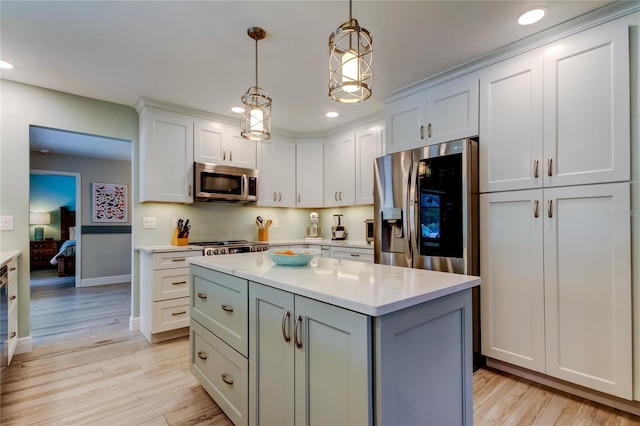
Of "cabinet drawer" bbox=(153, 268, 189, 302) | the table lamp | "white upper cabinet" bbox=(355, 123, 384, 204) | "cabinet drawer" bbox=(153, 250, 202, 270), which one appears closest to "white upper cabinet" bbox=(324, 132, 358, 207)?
"white upper cabinet" bbox=(355, 123, 384, 204)

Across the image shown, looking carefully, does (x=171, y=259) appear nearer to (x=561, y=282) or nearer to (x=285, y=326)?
(x=285, y=326)

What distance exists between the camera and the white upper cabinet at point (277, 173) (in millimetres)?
4141

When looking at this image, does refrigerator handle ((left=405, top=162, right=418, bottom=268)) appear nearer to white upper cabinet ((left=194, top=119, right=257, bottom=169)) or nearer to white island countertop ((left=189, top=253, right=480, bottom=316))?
white island countertop ((left=189, top=253, right=480, bottom=316))

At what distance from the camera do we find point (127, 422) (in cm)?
181

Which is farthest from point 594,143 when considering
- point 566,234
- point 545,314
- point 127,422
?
point 127,422

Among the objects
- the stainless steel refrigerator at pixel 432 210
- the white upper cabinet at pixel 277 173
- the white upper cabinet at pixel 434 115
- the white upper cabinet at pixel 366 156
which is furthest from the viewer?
the white upper cabinet at pixel 277 173

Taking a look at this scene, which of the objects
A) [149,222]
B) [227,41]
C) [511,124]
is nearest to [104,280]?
[149,222]

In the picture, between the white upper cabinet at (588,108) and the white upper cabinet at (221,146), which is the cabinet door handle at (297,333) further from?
the white upper cabinet at (221,146)

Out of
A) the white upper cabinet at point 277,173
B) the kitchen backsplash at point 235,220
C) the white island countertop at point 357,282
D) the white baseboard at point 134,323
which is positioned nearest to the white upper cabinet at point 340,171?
the kitchen backsplash at point 235,220

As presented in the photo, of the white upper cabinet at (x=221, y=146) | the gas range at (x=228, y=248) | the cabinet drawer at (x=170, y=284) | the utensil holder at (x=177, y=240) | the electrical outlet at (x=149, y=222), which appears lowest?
the cabinet drawer at (x=170, y=284)

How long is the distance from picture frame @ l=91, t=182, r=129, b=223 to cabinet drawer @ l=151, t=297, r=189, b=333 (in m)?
3.95

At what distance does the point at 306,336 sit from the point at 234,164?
3.05 metres

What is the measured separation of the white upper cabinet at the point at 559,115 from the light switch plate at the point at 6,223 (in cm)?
400

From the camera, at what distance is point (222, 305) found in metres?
1.75
